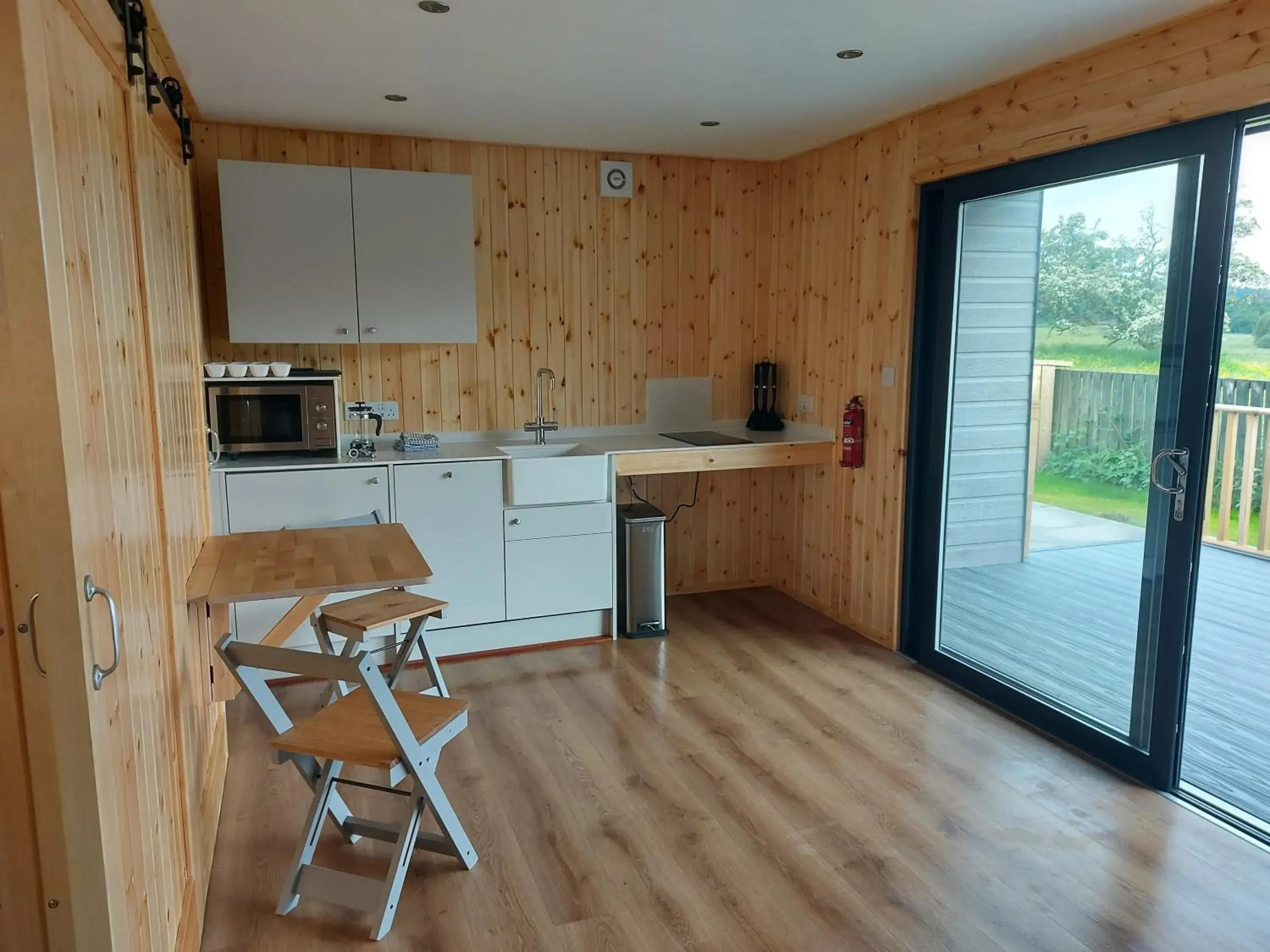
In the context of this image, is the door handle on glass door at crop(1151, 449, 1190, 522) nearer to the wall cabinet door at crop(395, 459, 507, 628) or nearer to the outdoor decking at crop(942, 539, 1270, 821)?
the outdoor decking at crop(942, 539, 1270, 821)

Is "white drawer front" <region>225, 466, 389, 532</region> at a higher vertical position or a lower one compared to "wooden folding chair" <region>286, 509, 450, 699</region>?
higher

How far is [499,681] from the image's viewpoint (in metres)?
3.85

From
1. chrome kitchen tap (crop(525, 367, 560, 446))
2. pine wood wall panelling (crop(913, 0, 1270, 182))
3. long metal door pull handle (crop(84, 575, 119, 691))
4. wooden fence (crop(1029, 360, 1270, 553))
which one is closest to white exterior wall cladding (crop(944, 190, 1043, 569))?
wooden fence (crop(1029, 360, 1270, 553))

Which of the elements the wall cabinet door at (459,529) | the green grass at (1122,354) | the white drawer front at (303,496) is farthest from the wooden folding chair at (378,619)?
the green grass at (1122,354)

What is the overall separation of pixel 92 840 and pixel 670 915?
4.85 feet

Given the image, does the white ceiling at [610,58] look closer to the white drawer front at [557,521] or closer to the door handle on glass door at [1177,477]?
the door handle on glass door at [1177,477]

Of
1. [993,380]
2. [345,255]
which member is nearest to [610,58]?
[345,255]

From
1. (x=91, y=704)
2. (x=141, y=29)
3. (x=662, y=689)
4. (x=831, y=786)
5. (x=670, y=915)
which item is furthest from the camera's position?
(x=662, y=689)

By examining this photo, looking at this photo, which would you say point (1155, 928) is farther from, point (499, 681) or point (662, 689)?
point (499, 681)

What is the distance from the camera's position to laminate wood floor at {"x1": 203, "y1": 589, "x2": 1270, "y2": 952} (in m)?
2.23

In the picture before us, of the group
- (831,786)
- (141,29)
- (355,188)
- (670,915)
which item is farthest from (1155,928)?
(355,188)

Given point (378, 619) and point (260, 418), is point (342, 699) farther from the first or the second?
point (260, 418)

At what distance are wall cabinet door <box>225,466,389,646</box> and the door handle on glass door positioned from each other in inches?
117

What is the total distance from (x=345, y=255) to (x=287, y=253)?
24cm
